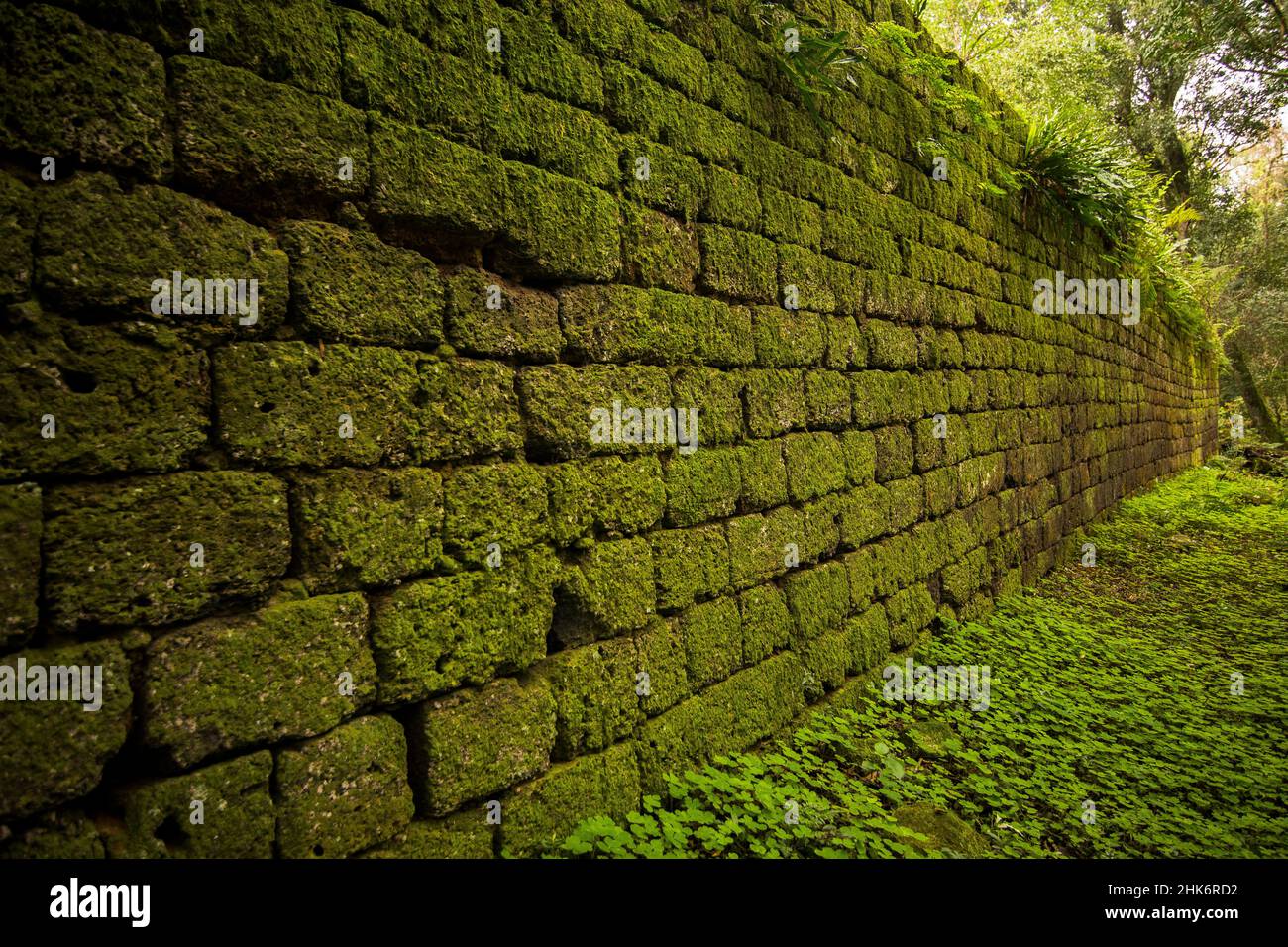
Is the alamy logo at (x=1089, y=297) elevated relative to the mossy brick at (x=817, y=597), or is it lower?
elevated

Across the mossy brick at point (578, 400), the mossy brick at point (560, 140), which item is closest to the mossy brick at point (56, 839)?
the mossy brick at point (578, 400)

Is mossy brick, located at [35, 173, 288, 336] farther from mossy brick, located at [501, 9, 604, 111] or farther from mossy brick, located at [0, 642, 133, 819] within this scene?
mossy brick, located at [501, 9, 604, 111]

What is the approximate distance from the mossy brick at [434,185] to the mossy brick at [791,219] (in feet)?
5.64

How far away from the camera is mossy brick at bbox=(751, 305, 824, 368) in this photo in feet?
11.8

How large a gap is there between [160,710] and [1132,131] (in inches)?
1071

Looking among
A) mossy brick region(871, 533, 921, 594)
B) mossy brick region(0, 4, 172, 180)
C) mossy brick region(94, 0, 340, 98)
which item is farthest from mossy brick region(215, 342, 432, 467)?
mossy brick region(871, 533, 921, 594)

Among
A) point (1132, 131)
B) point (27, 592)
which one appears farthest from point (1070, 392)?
point (1132, 131)

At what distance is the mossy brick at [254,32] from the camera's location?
1.69m

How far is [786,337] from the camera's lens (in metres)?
3.76

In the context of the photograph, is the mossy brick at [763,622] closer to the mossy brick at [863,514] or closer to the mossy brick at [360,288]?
the mossy brick at [863,514]

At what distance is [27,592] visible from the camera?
1496mm

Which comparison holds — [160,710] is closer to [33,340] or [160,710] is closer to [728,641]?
[33,340]

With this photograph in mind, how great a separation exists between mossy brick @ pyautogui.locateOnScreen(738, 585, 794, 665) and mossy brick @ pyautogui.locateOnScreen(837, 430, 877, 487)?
104cm
